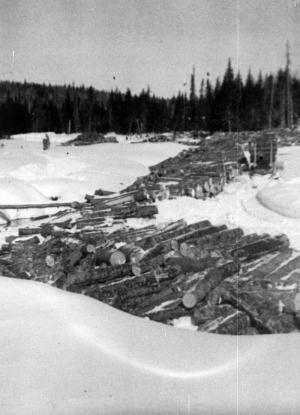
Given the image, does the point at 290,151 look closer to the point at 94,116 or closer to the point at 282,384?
the point at 282,384

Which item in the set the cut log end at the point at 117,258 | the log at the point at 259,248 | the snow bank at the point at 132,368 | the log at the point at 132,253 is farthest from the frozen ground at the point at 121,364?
the log at the point at 259,248

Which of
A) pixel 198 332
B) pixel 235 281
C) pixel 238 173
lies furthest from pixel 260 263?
pixel 238 173

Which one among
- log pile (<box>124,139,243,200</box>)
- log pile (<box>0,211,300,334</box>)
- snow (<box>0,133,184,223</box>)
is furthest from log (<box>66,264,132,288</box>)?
snow (<box>0,133,184,223</box>)

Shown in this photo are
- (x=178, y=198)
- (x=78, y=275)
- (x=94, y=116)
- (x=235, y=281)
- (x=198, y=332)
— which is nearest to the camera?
(x=198, y=332)

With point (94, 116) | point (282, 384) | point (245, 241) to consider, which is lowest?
point (282, 384)

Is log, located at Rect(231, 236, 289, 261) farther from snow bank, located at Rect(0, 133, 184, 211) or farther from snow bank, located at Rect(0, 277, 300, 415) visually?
snow bank, located at Rect(0, 133, 184, 211)

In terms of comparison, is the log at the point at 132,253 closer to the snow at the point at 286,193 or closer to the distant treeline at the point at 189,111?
the snow at the point at 286,193
